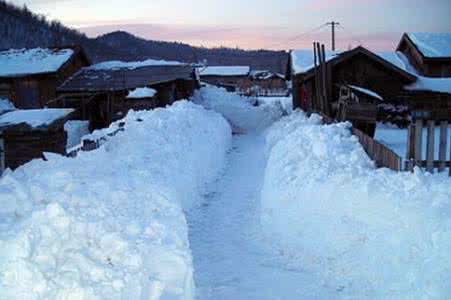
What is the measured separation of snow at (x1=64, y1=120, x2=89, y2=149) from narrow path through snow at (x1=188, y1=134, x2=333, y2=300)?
14.4 meters

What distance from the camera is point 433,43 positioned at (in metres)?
35.5

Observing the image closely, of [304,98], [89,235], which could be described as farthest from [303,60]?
[89,235]

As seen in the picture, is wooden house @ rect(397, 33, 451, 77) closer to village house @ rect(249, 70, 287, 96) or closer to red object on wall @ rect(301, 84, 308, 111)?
red object on wall @ rect(301, 84, 308, 111)

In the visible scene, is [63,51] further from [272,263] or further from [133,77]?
[272,263]

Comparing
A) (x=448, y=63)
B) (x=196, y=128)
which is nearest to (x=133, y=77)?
(x=196, y=128)

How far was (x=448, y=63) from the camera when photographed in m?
34.5

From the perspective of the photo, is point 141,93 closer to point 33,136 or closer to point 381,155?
point 33,136

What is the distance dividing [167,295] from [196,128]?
1483 centimetres

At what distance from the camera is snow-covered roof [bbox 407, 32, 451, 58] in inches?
1342

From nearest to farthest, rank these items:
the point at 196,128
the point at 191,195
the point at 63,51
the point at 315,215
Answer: the point at 315,215 → the point at 191,195 → the point at 196,128 → the point at 63,51

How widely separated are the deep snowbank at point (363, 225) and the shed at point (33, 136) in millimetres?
5773

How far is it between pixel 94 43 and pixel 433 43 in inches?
3128

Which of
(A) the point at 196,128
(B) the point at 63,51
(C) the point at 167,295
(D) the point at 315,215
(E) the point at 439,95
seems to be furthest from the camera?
(B) the point at 63,51

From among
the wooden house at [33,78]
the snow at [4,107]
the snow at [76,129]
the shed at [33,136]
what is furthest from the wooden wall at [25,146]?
the wooden house at [33,78]
